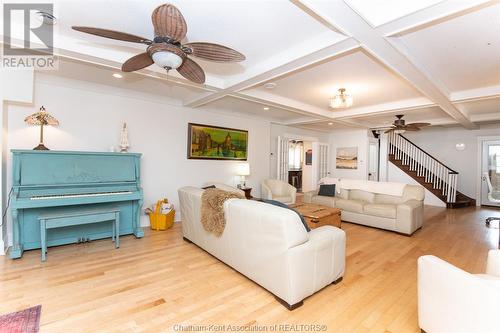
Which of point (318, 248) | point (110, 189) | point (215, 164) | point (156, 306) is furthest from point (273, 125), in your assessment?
point (156, 306)

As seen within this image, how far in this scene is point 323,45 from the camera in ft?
7.86

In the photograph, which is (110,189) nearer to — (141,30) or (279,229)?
(141,30)

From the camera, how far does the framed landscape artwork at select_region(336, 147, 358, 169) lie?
795cm

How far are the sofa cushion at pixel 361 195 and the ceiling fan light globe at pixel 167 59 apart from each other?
4852 mm

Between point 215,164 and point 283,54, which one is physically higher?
point 283,54

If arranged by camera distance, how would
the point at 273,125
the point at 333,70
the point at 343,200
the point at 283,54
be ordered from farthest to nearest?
the point at 273,125
the point at 343,200
the point at 333,70
the point at 283,54

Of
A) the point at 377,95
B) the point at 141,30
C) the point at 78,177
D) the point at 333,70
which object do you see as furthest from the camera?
the point at 377,95

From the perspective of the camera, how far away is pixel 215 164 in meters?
5.63

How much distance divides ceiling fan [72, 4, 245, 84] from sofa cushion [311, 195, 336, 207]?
4206 mm

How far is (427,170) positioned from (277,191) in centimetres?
534

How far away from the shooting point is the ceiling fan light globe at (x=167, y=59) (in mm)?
1931

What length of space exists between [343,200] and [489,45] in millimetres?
3456

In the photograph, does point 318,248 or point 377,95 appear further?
point 377,95

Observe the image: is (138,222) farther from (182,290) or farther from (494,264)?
(494,264)
